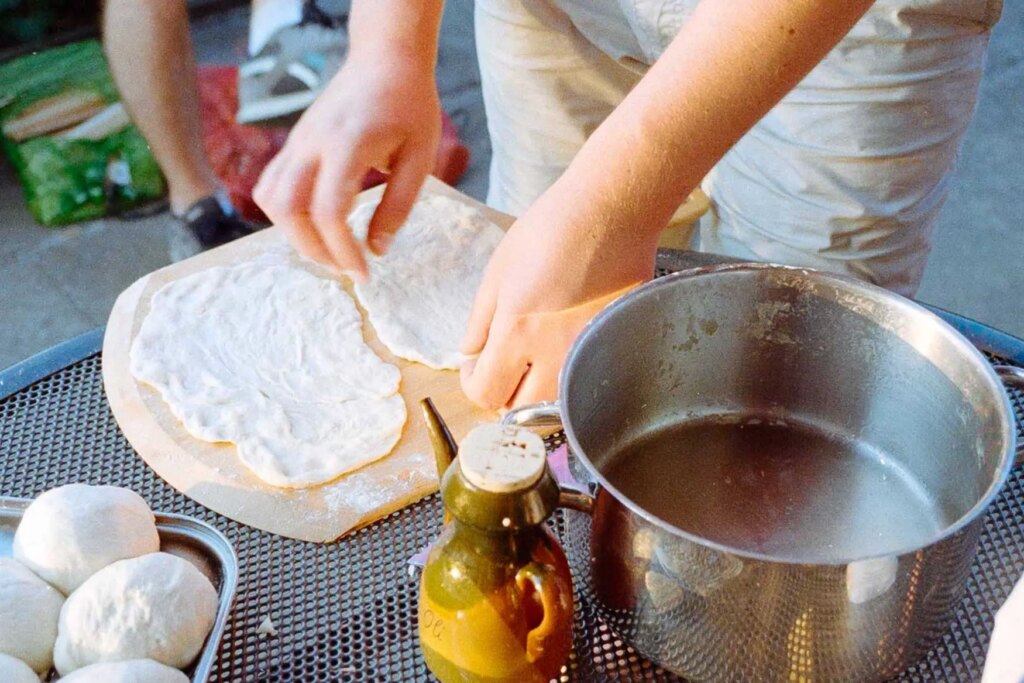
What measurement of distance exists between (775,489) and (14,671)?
622 millimetres

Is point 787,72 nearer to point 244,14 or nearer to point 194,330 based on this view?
point 194,330

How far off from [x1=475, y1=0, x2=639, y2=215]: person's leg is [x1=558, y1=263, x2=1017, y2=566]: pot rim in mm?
659

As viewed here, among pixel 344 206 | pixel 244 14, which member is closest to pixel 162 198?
pixel 244 14

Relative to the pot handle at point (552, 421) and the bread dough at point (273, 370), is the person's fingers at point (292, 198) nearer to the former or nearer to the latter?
the bread dough at point (273, 370)

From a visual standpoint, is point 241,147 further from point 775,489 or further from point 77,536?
point 775,489

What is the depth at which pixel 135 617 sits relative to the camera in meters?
0.79

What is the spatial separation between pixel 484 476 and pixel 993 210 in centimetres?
252

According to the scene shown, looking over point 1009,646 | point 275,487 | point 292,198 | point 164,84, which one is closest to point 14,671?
point 275,487

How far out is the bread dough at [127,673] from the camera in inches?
29.4

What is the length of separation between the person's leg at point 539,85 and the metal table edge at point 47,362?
66 cm

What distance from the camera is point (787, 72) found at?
87 cm

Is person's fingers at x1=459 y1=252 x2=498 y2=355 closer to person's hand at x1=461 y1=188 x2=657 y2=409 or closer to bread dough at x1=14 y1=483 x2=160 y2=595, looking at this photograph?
person's hand at x1=461 y1=188 x2=657 y2=409

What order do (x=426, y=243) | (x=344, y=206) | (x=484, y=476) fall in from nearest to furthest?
(x=484, y=476) < (x=344, y=206) < (x=426, y=243)

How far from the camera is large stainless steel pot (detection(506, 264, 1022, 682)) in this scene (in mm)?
656
